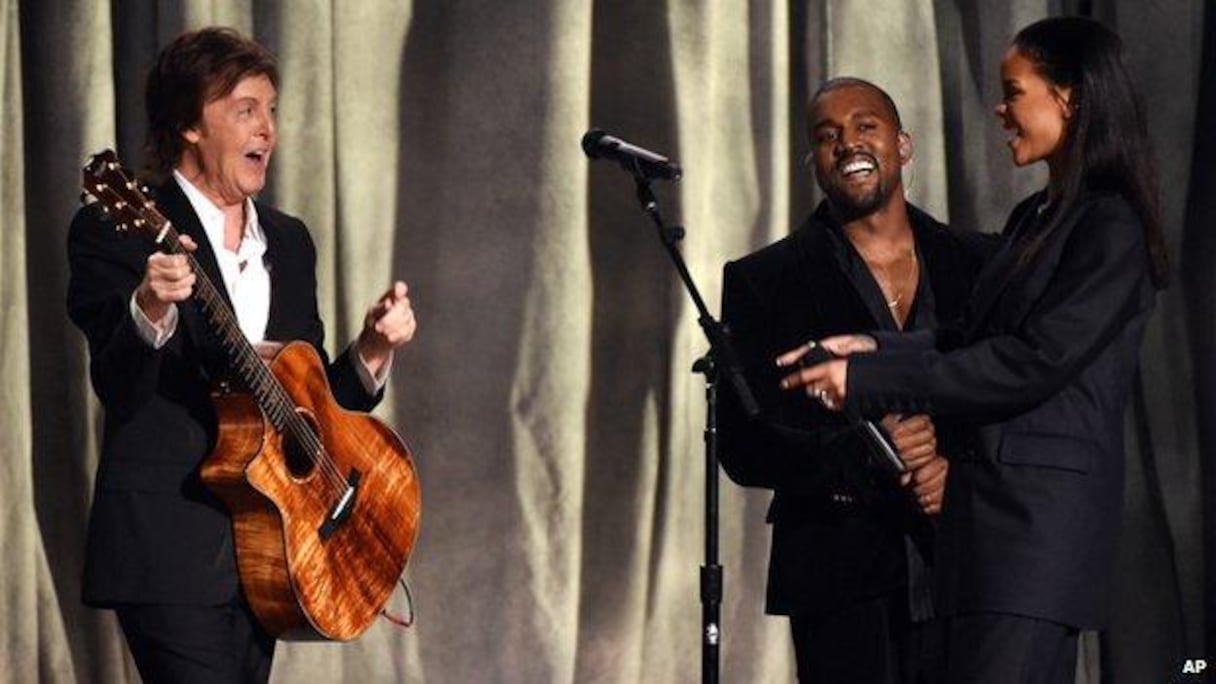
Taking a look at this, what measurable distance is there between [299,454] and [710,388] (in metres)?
0.79

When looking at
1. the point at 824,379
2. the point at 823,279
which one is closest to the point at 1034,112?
the point at 824,379

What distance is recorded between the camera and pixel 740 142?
17.4ft

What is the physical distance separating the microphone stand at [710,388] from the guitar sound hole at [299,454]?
70 cm

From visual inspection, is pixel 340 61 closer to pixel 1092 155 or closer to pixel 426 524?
pixel 426 524

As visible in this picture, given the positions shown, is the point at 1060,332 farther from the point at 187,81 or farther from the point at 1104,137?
the point at 187,81

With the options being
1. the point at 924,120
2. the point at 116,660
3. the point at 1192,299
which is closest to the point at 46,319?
the point at 116,660

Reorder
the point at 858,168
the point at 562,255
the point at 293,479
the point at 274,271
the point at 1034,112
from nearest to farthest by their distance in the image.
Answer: the point at 1034,112 < the point at 293,479 < the point at 274,271 < the point at 858,168 < the point at 562,255

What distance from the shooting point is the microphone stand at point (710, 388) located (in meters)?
3.63

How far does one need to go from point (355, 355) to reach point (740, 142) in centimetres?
179

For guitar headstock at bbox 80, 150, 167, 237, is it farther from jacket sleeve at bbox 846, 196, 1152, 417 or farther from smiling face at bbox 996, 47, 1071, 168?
smiling face at bbox 996, 47, 1071, 168

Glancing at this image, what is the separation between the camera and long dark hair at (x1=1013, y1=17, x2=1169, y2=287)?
3.22 meters

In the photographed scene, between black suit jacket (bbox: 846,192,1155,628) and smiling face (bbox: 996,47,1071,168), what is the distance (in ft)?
0.53

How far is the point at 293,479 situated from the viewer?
3455mm

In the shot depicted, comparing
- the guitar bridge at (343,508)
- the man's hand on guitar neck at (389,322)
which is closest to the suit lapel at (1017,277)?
the man's hand on guitar neck at (389,322)
